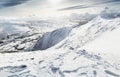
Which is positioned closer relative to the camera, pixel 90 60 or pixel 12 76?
pixel 12 76

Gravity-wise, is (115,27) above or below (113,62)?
below

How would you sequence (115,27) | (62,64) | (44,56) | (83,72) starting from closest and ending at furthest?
(83,72), (62,64), (44,56), (115,27)

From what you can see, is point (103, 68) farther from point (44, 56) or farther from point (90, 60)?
point (44, 56)

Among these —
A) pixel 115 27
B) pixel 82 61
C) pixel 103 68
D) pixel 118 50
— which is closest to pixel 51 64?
pixel 82 61

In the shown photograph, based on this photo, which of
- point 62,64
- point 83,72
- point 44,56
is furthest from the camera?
point 44,56

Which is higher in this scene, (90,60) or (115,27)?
(90,60)

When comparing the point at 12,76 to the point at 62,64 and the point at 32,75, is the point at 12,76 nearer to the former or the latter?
the point at 32,75

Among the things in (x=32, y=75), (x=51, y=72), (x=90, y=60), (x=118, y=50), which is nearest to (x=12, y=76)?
(x=32, y=75)

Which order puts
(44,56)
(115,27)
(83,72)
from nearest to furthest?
1. (83,72)
2. (44,56)
3. (115,27)

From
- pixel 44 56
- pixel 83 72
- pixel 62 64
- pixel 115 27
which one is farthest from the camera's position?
pixel 115 27
